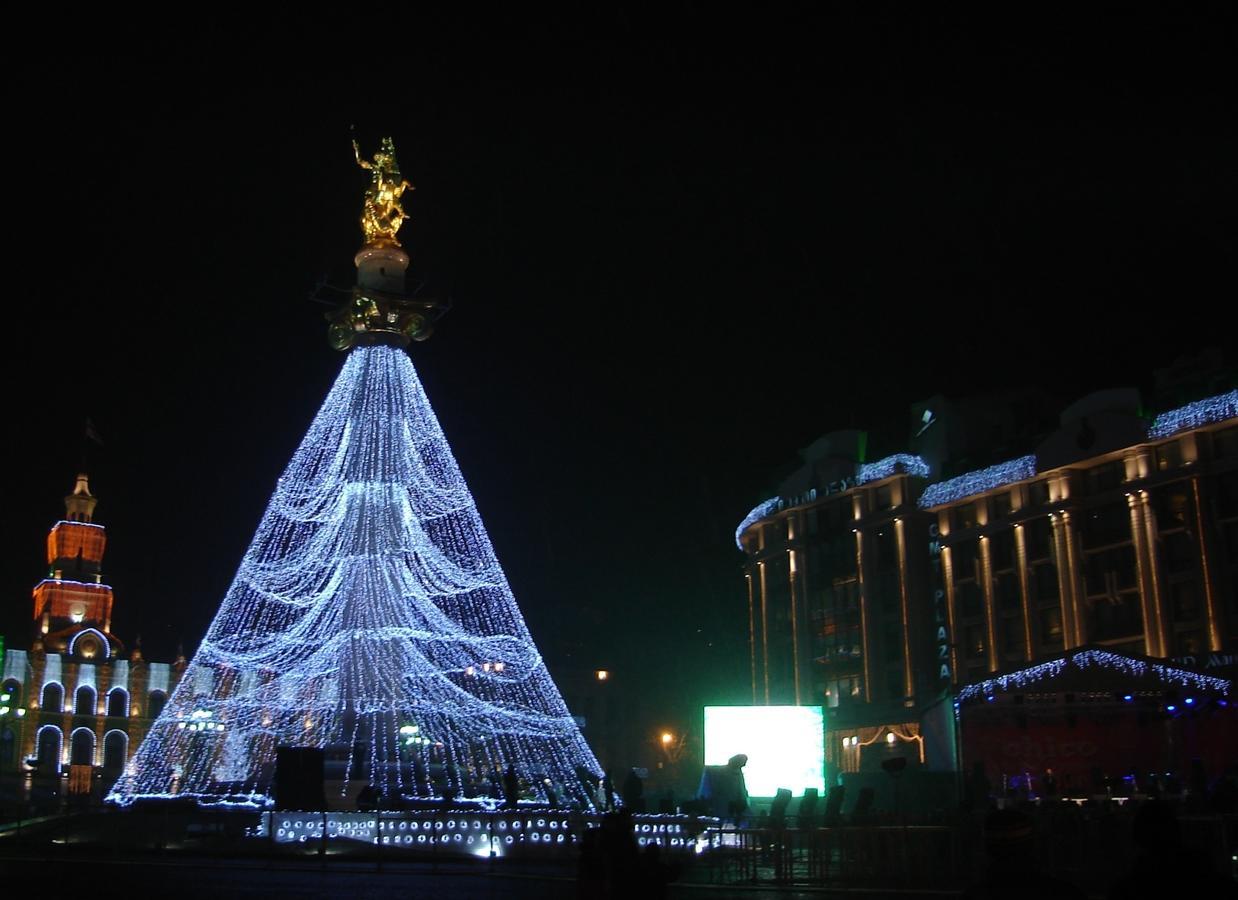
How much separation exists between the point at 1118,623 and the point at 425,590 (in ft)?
92.6

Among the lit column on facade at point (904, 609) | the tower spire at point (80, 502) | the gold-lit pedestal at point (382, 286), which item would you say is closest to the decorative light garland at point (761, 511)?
the lit column on facade at point (904, 609)

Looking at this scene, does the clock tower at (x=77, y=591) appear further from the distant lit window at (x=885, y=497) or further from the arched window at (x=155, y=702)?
the distant lit window at (x=885, y=497)

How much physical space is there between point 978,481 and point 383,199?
28.9 meters

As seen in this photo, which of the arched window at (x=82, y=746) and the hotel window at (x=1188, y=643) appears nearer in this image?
the hotel window at (x=1188, y=643)

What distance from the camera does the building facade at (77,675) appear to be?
8331cm

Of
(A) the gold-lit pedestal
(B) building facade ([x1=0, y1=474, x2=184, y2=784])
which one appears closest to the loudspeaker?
(A) the gold-lit pedestal

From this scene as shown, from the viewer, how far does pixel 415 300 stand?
138 ft

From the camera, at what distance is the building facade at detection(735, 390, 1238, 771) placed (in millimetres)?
47062

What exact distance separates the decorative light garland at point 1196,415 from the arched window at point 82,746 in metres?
71.1

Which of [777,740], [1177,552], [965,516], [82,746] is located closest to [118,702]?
[82,746]

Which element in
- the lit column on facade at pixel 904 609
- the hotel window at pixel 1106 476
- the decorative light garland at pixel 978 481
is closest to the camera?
the hotel window at pixel 1106 476

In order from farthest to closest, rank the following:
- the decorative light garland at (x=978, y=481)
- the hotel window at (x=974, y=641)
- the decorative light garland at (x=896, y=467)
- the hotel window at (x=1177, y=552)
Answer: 1. the decorative light garland at (x=896, y=467)
2. the hotel window at (x=974, y=641)
3. the decorative light garland at (x=978, y=481)
4. the hotel window at (x=1177, y=552)

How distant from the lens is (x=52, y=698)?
86.0 metres

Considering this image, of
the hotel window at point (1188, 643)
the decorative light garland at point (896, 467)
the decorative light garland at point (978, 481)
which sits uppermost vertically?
the decorative light garland at point (896, 467)
